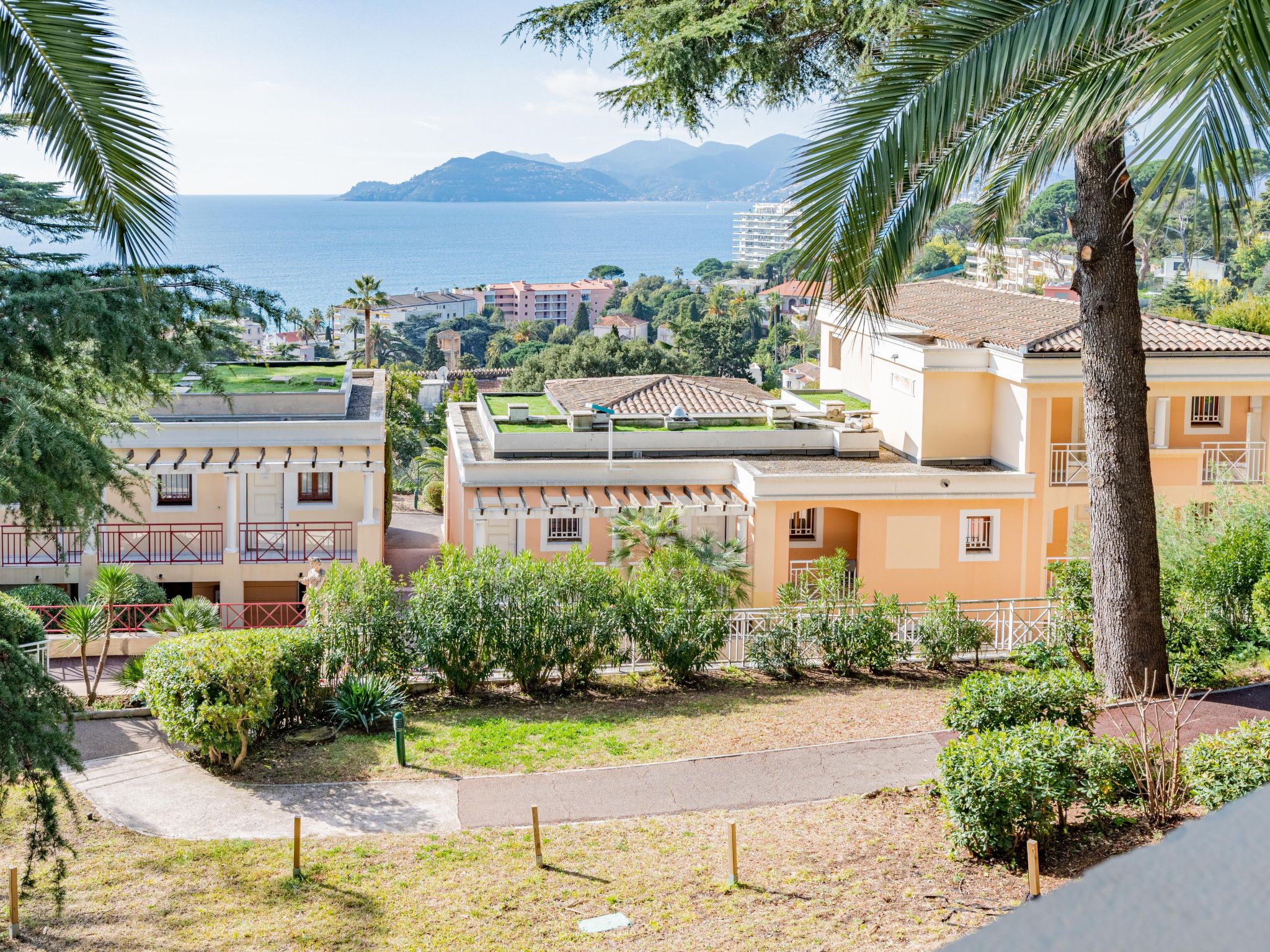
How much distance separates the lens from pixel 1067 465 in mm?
25219

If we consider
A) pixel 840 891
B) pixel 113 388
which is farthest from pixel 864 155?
pixel 113 388

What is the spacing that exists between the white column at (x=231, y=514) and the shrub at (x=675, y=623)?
1061 centimetres

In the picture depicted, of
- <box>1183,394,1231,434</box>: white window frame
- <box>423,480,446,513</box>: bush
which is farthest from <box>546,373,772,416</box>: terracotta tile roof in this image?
<box>423,480,446,513</box>: bush

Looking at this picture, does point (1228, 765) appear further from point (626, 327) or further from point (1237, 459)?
point (626, 327)

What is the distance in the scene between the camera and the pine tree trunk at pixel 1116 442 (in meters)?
13.4

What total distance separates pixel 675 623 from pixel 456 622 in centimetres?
299

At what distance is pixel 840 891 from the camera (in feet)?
31.0

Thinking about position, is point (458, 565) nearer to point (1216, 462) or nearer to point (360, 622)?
point (360, 622)

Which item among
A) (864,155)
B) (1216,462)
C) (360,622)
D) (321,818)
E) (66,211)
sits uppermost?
(66,211)

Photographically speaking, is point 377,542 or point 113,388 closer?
point 113,388

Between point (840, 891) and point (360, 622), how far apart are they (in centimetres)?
866

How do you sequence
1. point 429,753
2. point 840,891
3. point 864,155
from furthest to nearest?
1. point 429,753
2. point 840,891
3. point 864,155

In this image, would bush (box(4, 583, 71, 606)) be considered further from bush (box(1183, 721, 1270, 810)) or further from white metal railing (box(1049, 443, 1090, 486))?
white metal railing (box(1049, 443, 1090, 486))

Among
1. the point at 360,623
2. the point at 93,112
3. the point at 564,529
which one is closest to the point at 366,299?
the point at 564,529
